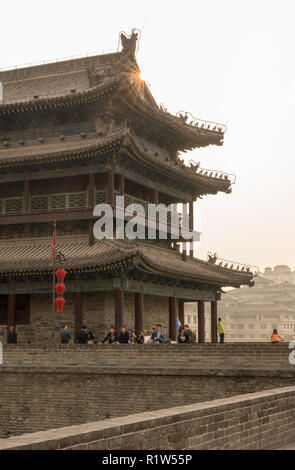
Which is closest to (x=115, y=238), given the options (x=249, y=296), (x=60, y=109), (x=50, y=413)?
(x=60, y=109)

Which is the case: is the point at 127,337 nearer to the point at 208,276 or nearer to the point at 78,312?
the point at 78,312

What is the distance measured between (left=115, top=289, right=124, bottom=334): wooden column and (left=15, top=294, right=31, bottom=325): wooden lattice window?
14.6 feet

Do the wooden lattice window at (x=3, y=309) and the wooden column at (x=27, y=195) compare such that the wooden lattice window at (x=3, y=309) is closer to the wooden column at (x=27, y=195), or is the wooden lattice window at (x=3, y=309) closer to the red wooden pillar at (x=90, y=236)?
the wooden column at (x=27, y=195)

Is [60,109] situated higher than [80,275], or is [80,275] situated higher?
[60,109]

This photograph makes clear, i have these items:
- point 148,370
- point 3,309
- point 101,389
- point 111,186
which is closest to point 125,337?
point 101,389

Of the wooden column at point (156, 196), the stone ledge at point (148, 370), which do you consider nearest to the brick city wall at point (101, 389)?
the stone ledge at point (148, 370)

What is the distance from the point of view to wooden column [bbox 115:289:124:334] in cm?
2583

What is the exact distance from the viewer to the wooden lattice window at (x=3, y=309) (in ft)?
94.2

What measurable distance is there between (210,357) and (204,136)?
17.3 metres

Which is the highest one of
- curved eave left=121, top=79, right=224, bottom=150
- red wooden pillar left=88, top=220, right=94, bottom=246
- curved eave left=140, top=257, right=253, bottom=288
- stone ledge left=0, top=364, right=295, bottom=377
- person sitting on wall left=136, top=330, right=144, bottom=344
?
curved eave left=121, top=79, right=224, bottom=150

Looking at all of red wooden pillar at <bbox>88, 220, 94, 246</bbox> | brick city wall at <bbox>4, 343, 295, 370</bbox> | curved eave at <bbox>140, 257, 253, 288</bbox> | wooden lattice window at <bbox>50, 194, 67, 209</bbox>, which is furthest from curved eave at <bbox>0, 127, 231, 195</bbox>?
brick city wall at <bbox>4, 343, 295, 370</bbox>

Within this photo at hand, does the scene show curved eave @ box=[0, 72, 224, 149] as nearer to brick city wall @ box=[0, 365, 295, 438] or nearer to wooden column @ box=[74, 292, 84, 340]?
wooden column @ box=[74, 292, 84, 340]

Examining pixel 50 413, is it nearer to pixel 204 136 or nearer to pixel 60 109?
pixel 60 109

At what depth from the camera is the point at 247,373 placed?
17.3m
